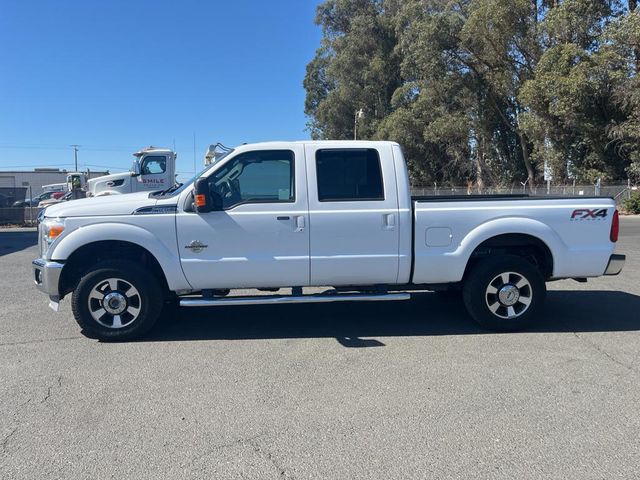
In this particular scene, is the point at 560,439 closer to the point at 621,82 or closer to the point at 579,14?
the point at 621,82

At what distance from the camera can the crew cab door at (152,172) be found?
1842 cm

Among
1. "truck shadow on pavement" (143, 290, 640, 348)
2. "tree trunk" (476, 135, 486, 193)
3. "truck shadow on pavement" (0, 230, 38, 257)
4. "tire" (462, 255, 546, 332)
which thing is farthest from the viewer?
"tree trunk" (476, 135, 486, 193)

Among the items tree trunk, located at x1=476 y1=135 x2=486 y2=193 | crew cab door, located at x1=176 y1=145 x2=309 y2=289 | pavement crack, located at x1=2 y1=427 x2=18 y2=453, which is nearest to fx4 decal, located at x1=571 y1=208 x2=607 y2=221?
crew cab door, located at x1=176 y1=145 x2=309 y2=289

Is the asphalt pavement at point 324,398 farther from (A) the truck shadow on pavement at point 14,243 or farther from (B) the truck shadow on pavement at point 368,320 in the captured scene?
(A) the truck shadow on pavement at point 14,243

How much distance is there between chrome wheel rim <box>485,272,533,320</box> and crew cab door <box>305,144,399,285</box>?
1113 mm

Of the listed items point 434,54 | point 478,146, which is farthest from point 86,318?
point 478,146

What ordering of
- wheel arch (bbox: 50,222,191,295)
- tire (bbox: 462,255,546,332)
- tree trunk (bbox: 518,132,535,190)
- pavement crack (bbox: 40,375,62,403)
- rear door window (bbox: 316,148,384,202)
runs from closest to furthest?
pavement crack (bbox: 40,375,62,403) → wheel arch (bbox: 50,222,191,295) → rear door window (bbox: 316,148,384,202) → tire (bbox: 462,255,546,332) → tree trunk (bbox: 518,132,535,190)

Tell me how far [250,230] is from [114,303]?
64.2 inches

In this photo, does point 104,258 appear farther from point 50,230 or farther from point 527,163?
point 527,163

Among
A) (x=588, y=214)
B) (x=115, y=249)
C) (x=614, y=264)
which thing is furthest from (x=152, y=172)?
(x=614, y=264)

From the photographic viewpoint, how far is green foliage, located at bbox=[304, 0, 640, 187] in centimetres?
2766

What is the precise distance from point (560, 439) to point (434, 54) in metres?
34.8

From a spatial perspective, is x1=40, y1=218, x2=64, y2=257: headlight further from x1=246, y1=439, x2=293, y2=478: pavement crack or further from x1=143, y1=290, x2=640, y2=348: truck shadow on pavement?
x1=246, y1=439, x2=293, y2=478: pavement crack

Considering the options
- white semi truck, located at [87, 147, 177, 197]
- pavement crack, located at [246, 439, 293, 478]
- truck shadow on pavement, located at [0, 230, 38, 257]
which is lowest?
pavement crack, located at [246, 439, 293, 478]
